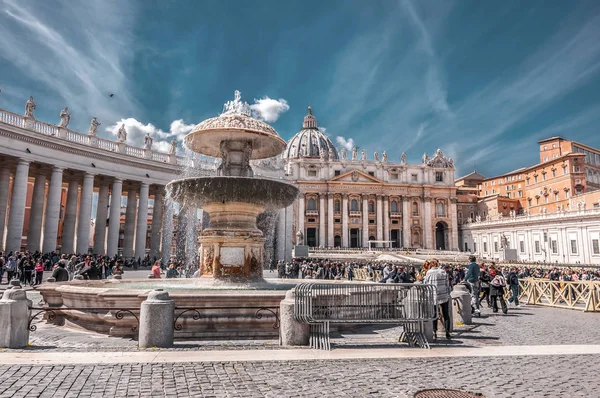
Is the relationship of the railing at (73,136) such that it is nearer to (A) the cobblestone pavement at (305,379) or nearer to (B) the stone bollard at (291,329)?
(B) the stone bollard at (291,329)

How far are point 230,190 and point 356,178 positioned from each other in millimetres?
73421

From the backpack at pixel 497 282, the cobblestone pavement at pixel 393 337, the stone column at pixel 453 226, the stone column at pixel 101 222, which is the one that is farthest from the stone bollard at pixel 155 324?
the stone column at pixel 453 226

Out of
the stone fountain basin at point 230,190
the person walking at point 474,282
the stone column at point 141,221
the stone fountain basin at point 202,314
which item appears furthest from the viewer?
the stone column at point 141,221

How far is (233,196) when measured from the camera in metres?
11.3

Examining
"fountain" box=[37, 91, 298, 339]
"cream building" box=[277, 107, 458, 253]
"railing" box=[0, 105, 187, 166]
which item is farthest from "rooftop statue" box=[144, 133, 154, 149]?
"cream building" box=[277, 107, 458, 253]

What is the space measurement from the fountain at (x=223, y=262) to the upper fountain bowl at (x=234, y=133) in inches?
1.1

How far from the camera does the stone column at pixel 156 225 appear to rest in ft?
132

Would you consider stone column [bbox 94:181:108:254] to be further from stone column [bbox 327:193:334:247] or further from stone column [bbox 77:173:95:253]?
stone column [bbox 327:193:334:247]

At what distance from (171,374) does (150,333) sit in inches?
64.3

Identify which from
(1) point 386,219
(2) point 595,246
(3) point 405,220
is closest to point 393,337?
(2) point 595,246

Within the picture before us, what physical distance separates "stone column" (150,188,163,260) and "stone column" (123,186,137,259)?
189 centimetres

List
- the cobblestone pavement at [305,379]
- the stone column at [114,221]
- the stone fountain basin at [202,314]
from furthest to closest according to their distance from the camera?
the stone column at [114,221] < the stone fountain basin at [202,314] < the cobblestone pavement at [305,379]

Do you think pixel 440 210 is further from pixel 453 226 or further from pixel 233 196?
pixel 233 196

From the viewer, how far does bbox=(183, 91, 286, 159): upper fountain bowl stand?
454 inches
